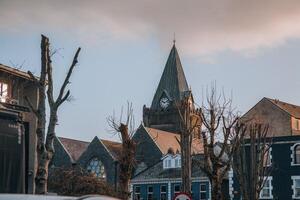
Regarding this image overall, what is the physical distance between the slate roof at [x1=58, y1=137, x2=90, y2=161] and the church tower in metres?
15.9

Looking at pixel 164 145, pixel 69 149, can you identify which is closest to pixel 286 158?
pixel 164 145

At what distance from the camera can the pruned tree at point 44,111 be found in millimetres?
17219

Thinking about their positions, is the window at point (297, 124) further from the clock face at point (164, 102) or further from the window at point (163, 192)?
the clock face at point (164, 102)

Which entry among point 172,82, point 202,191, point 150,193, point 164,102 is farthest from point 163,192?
point 172,82

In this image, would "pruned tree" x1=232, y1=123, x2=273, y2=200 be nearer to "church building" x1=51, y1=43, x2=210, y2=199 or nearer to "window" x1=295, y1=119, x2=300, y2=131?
"church building" x1=51, y1=43, x2=210, y2=199

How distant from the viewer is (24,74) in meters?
20.4

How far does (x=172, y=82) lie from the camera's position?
110 meters

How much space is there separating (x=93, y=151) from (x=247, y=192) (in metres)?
43.3

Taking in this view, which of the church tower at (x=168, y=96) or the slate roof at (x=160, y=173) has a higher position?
the church tower at (x=168, y=96)

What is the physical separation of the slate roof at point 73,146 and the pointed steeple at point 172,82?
19.1 meters

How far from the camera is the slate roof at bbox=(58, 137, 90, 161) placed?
88194 millimetres

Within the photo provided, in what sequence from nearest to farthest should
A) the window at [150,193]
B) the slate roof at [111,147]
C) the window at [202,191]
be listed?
the window at [202,191] < the window at [150,193] < the slate roof at [111,147]

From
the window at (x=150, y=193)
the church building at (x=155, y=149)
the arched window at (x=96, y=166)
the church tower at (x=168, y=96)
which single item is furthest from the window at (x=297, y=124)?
the church tower at (x=168, y=96)

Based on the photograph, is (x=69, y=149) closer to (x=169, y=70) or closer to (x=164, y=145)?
(x=164, y=145)
